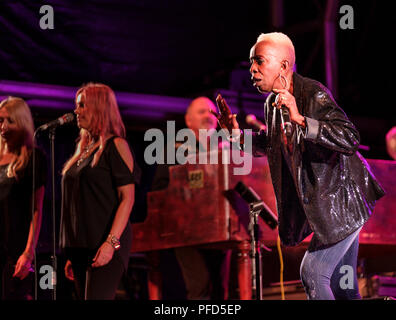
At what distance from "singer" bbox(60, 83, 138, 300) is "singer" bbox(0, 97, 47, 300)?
1.41 feet

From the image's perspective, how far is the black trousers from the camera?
12.6ft

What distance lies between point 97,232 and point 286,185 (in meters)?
1.15

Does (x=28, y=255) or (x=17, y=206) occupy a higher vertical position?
(x=17, y=206)

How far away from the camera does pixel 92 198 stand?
163 inches

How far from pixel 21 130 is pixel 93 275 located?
1406 mm

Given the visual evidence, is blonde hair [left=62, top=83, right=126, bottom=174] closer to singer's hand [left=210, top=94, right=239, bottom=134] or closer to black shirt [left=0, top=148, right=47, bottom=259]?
black shirt [left=0, top=148, right=47, bottom=259]

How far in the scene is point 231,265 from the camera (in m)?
7.26

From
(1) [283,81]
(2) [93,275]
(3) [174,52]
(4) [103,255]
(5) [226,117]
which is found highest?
(3) [174,52]

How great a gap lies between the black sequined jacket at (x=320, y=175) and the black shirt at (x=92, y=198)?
3.37 ft

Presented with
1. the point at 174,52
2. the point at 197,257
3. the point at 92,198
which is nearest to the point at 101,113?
the point at 92,198

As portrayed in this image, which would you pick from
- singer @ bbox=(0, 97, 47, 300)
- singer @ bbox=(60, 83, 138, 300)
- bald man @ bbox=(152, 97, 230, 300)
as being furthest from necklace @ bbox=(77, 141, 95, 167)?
bald man @ bbox=(152, 97, 230, 300)

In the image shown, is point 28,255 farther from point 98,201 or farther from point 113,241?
point 113,241
